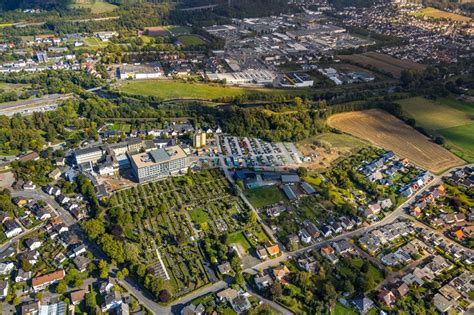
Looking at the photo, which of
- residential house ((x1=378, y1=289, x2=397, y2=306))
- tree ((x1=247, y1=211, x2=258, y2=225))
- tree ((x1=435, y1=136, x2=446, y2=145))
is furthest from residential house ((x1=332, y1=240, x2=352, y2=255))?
tree ((x1=435, y1=136, x2=446, y2=145))

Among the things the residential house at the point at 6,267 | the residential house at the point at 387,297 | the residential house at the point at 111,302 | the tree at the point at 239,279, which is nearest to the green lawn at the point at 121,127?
the residential house at the point at 6,267

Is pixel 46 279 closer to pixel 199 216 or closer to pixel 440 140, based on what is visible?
pixel 199 216

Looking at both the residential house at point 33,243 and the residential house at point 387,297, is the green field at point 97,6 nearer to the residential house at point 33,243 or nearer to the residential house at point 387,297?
the residential house at point 33,243

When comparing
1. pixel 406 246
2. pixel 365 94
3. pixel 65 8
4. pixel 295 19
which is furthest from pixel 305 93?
pixel 65 8

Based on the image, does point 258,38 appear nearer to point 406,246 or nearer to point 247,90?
point 247,90

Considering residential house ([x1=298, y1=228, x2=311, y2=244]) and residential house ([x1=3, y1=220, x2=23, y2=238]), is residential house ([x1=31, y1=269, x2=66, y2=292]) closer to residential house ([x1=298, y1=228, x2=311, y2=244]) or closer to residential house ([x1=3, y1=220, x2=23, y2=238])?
residential house ([x1=3, y1=220, x2=23, y2=238])
